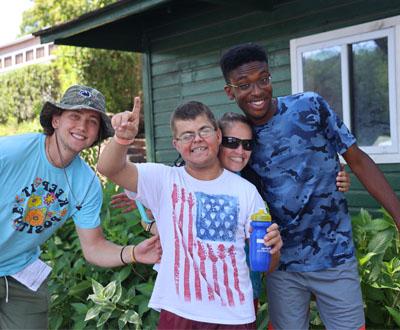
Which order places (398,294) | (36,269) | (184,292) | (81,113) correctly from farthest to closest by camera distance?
1. (398,294)
2. (36,269)
3. (81,113)
4. (184,292)

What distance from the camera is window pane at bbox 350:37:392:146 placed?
211 inches

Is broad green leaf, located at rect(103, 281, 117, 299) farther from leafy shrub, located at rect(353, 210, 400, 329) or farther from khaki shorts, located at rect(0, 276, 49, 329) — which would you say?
leafy shrub, located at rect(353, 210, 400, 329)

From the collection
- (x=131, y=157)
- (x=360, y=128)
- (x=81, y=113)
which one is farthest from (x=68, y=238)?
(x=131, y=157)

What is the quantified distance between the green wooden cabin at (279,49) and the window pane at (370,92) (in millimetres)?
10

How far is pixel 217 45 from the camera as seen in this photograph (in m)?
7.12

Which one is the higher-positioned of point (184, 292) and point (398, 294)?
point (184, 292)

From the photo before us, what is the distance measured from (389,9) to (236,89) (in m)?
3.43

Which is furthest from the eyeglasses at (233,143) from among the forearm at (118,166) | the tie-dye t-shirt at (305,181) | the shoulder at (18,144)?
the shoulder at (18,144)

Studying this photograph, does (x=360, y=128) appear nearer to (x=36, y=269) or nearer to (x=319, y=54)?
(x=319, y=54)

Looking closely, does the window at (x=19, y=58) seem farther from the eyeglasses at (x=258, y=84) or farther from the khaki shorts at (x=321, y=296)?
the khaki shorts at (x=321, y=296)

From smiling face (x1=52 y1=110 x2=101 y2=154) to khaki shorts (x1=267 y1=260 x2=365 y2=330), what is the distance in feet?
3.92

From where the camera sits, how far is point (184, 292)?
2.21 meters

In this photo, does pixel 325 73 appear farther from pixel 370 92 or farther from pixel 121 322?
pixel 121 322

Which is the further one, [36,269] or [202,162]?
[36,269]
